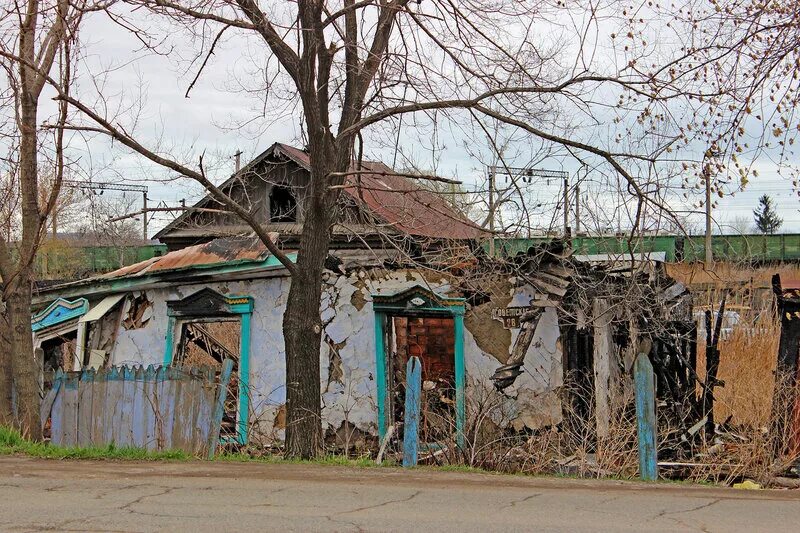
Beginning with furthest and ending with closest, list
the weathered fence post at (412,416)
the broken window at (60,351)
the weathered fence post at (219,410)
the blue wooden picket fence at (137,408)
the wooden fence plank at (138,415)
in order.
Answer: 1. the broken window at (60,351)
2. the wooden fence plank at (138,415)
3. the blue wooden picket fence at (137,408)
4. the weathered fence post at (219,410)
5. the weathered fence post at (412,416)

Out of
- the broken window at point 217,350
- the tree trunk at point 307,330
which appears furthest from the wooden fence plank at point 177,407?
the tree trunk at point 307,330

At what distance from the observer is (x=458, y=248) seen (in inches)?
433

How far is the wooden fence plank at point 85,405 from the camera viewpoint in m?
11.2

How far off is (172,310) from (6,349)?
2626mm

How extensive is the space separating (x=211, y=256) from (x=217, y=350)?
309 cm

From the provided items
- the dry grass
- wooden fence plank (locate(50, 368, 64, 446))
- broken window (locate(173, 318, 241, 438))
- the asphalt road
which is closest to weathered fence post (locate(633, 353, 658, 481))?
the asphalt road

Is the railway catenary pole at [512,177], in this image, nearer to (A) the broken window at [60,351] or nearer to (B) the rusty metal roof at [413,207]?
(B) the rusty metal roof at [413,207]

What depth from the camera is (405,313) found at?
12508 mm

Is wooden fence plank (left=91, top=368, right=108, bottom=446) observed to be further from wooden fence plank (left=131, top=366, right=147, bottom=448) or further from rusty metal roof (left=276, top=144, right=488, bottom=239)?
rusty metal roof (left=276, top=144, right=488, bottom=239)

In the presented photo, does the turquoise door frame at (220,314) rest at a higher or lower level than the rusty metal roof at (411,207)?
lower

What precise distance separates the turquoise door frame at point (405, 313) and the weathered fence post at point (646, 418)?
3533 millimetres

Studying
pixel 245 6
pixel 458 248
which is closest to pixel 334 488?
pixel 458 248

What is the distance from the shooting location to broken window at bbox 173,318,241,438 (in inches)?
514

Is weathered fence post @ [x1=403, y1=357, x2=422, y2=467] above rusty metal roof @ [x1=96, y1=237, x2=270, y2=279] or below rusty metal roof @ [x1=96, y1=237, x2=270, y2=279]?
below
